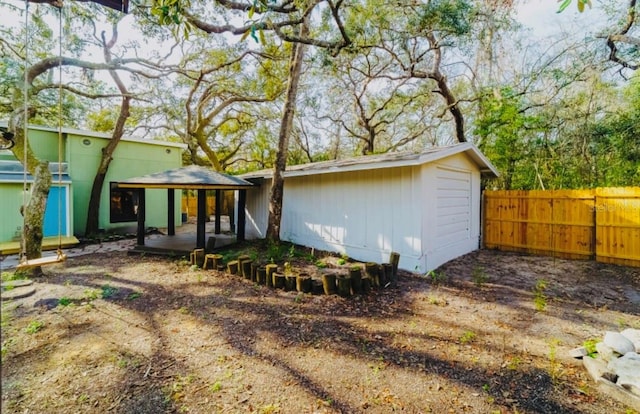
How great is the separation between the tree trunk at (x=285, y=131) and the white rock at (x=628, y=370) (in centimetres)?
665

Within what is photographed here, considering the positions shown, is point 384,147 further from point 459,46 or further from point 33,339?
point 33,339

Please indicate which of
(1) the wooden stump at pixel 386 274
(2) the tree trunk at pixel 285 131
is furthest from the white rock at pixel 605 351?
(2) the tree trunk at pixel 285 131

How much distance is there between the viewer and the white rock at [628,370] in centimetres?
277

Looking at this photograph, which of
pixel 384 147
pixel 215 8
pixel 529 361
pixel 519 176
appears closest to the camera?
pixel 529 361

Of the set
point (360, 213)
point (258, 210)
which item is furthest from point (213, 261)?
point (258, 210)

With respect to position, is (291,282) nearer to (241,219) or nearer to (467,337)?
(467,337)

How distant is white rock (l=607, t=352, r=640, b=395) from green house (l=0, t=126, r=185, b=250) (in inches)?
443

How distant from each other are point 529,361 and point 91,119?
66.4ft

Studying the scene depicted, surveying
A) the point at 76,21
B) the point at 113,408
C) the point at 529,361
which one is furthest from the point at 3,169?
the point at 529,361

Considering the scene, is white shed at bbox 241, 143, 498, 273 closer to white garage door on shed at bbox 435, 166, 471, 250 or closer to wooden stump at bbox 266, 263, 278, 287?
white garage door on shed at bbox 435, 166, 471, 250

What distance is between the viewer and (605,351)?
3.27 m

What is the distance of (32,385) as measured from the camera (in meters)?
2.91

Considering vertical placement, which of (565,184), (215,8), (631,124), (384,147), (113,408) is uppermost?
Answer: (215,8)

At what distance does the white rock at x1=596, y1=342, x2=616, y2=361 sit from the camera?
126 inches
